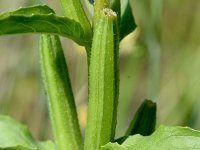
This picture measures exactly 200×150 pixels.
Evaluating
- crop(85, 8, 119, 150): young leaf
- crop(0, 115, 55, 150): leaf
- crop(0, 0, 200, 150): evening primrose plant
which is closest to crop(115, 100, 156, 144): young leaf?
crop(0, 0, 200, 150): evening primrose plant

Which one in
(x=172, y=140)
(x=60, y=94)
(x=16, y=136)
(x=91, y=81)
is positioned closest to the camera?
(x=172, y=140)

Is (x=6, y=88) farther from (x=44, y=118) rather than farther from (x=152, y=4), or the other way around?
(x=152, y=4)

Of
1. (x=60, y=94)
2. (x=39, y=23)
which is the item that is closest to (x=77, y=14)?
(x=39, y=23)

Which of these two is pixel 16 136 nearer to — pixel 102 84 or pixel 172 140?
pixel 102 84

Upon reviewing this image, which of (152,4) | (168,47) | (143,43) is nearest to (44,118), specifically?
(143,43)

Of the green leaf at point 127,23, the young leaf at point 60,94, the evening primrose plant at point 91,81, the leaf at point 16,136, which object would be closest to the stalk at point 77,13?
the evening primrose plant at point 91,81

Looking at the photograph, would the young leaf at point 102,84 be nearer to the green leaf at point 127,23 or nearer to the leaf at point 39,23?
the leaf at point 39,23
